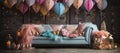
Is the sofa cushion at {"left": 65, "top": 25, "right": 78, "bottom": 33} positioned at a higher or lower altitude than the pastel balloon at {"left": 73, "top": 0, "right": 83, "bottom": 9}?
lower

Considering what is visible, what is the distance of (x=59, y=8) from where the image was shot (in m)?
9.65

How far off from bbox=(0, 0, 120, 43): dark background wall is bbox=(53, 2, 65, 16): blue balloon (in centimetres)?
45

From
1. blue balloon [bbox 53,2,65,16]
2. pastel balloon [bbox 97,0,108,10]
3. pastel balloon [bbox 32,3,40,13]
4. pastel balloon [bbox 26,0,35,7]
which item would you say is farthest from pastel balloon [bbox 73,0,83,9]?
pastel balloon [bbox 26,0,35,7]

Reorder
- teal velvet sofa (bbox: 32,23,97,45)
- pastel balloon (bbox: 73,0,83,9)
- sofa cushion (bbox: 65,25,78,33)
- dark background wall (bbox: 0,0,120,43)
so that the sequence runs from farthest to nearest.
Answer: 1. dark background wall (bbox: 0,0,120,43)
2. pastel balloon (bbox: 73,0,83,9)
3. sofa cushion (bbox: 65,25,78,33)
4. teal velvet sofa (bbox: 32,23,97,45)

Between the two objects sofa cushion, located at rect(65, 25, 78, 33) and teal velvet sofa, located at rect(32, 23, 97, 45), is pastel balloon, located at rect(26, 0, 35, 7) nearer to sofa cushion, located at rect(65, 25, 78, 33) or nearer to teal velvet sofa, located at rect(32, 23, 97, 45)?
teal velvet sofa, located at rect(32, 23, 97, 45)

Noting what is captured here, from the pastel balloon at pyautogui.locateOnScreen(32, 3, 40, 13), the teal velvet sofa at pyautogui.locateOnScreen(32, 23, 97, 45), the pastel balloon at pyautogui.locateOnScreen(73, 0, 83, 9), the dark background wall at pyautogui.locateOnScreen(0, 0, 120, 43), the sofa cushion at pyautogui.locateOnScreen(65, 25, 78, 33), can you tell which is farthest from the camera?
the dark background wall at pyautogui.locateOnScreen(0, 0, 120, 43)

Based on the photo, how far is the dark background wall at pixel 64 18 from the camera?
399 inches

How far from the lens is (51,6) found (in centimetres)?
966

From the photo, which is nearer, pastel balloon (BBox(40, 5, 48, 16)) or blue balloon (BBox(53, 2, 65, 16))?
blue balloon (BBox(53, 2, 65, 16))

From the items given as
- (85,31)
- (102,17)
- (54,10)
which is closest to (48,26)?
(54,10)

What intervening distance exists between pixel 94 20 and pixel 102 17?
10.4 inches

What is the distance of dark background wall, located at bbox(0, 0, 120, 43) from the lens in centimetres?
1014

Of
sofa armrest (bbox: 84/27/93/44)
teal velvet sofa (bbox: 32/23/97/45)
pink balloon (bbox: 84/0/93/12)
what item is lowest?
teal velvet sofa (bbox: 32/23/97/45)

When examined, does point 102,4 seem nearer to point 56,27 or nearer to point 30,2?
point 56,27
